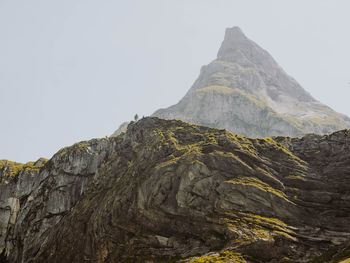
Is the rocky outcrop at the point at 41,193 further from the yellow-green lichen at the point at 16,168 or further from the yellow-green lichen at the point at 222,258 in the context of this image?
the yellow-green lichen at the point at 222,258

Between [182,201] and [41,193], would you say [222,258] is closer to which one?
[182,201]

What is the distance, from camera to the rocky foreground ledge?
103938mm

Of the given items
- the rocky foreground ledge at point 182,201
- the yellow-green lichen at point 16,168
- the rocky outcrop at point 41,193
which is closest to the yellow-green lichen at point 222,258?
the rocky foreground ledge at point 182,201

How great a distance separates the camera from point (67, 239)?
135 m

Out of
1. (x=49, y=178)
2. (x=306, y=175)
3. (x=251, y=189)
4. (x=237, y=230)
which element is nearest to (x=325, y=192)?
(x=306, y=175)

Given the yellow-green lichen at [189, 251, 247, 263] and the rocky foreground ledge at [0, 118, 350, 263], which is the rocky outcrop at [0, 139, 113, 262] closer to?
the rocky foreground ledge at [0, 118, 350, 263]

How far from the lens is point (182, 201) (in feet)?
Answer: 390

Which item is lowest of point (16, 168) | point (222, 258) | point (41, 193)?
point (222, 258)

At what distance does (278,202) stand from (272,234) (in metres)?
13.3

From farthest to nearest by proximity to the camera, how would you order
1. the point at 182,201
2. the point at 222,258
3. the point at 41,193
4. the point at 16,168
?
the point at 16,168
the point at 41,193
the point at 182,201
the point at 222,258

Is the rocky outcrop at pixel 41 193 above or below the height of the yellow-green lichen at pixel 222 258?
above

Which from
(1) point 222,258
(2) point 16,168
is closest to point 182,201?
(1) point 222,258

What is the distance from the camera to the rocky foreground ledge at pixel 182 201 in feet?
341

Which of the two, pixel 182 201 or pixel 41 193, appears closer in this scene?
pixel 182 201
